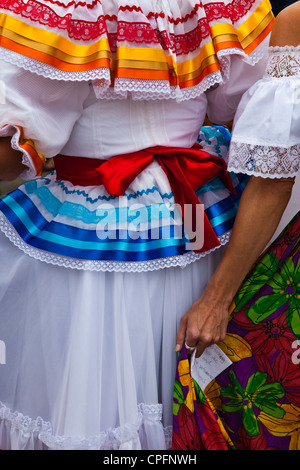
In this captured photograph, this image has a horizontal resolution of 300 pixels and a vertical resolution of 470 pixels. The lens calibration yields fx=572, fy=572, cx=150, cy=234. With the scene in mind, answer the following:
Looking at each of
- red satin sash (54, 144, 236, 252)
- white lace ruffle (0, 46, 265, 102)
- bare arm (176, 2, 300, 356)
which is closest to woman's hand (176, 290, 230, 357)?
bare arm (176, 2, 300, 356)

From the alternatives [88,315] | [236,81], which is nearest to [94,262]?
[88,315]

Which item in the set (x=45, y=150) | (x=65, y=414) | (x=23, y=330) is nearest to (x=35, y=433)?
(x=65, y=414)

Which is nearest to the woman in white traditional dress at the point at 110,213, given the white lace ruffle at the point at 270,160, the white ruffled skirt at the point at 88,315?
the white ruffled skirt at the point at 88,315

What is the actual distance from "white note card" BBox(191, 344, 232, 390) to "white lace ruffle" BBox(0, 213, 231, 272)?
182 millimetres

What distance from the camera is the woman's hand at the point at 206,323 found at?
1080mm

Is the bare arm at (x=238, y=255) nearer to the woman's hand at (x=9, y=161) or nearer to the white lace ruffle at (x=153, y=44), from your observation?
the white lace ruffle at (x=153, y=44)

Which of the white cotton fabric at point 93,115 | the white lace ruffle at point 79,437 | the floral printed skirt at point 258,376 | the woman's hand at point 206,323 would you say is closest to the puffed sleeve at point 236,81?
the white cotton fabric at point 93,115

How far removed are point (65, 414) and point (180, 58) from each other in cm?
70

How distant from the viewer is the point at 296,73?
3.31ft

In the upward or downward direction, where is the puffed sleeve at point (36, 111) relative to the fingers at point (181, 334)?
upward

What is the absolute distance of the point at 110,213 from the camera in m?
1.09

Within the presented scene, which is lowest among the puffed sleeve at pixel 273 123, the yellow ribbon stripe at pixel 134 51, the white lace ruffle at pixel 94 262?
the white lace ruffle at pixel 94 262

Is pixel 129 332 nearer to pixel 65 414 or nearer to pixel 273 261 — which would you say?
pixel 65 414

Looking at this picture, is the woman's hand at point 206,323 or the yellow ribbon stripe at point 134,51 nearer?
the yellow ribbon stripe at point 134,51
